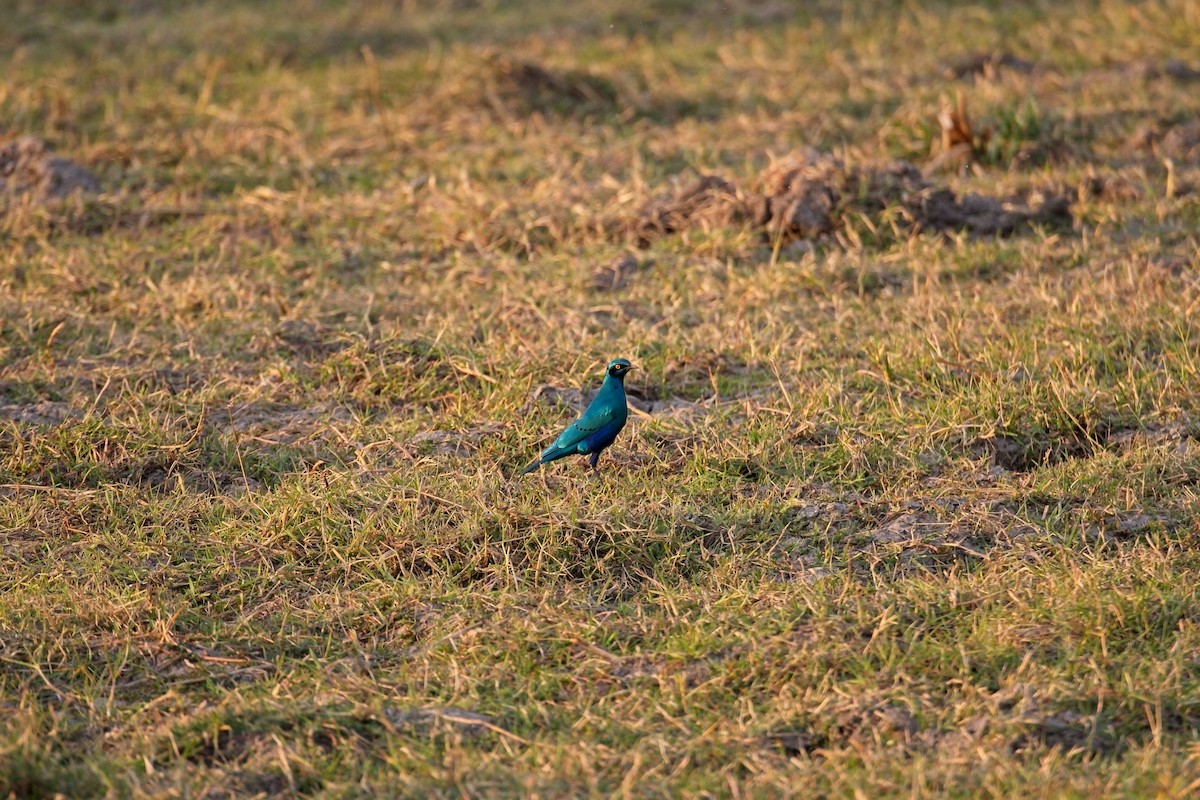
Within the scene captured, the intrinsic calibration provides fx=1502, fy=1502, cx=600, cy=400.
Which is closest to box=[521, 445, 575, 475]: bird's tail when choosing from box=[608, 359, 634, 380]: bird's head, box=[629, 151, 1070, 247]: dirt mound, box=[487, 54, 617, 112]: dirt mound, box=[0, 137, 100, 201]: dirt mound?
box=[608, 359, 634, 380]: bird's head

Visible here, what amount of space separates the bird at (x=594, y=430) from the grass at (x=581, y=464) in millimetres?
120

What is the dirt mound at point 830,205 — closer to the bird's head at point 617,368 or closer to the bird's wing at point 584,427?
the bird's head at point 617,368

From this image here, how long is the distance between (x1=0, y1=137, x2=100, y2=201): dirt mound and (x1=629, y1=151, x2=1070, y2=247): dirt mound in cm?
281

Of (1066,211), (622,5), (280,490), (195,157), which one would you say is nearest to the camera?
(280,490)

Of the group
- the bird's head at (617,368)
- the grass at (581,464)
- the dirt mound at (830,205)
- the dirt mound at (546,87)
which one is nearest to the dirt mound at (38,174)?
the grass at (581,464)

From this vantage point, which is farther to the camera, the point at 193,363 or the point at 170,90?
the point at 170,90

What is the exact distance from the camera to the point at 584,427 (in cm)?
458

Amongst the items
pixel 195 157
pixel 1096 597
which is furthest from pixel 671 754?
pixel 195 157

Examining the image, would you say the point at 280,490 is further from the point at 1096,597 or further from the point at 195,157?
the point at 195,157

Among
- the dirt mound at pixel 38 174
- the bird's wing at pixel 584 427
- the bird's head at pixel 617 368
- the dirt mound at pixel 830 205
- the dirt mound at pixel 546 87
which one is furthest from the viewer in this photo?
the dirt mound at pixel 546 87

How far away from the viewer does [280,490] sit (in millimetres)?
4621

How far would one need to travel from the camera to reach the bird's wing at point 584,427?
4.58m

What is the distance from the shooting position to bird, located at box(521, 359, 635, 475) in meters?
4.58

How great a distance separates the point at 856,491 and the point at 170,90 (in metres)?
6.03
